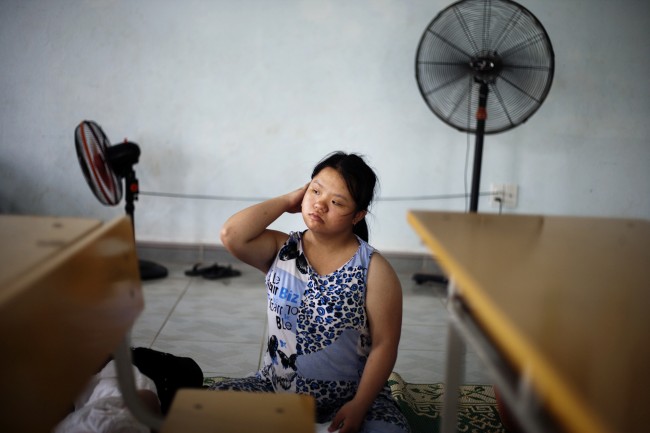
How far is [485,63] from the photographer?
2.92 meters

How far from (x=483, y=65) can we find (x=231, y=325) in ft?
5.39

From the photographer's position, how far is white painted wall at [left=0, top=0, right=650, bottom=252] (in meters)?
3.50

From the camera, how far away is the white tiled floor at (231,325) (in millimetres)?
2455

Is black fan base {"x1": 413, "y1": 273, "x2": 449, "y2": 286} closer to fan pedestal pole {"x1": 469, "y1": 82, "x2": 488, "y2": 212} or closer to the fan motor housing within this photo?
fan pedestal pole {"x1": 469, "y1": 82, "x2": 488, "y2": 212}

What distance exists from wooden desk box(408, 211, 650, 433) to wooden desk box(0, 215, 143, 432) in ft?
1.53

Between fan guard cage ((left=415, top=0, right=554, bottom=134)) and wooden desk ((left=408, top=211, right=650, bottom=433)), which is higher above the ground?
fan guard cage ((left=415, top=0, right=554, bottom=134))

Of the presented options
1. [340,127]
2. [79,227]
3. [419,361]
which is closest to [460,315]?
[79,227]

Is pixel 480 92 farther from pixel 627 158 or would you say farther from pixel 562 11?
pixel 627 158

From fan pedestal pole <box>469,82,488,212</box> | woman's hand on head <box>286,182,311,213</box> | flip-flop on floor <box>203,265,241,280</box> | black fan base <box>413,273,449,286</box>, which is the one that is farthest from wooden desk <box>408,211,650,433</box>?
flip-flop on floor <box>203,265,241,280</box>

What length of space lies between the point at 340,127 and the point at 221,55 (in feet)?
2.53

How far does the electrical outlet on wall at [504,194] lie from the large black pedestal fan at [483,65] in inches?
23.6

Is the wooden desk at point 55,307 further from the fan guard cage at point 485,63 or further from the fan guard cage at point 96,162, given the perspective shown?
the fan guard cage at point 485,63

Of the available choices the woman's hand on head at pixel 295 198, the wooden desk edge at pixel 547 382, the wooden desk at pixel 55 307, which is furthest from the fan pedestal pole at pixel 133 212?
the wooden desk edge at pixel 547 382

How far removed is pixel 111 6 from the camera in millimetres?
3486
